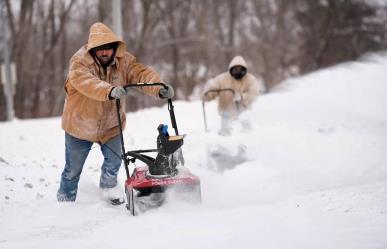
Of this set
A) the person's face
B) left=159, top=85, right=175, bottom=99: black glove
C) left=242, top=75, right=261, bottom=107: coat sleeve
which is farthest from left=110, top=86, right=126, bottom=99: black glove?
left=242, top=75, right=261, bottom=107: coat sleeve

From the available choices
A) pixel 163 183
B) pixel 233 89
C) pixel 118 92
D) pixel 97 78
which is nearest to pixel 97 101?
pixel 97 78

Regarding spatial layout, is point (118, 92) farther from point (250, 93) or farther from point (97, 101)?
point (250, 93)

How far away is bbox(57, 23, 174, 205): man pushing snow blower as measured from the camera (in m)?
5.77

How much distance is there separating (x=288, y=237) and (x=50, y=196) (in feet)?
11.2

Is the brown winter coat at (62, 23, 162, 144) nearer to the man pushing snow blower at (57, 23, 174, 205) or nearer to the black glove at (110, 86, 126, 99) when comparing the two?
the man pushing snow blower at (57, 23, 174, 205)

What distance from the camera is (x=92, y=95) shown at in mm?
5535

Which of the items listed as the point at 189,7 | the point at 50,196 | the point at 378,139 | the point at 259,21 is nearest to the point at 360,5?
the point at 189,7

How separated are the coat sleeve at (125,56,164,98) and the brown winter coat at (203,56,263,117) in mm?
4522

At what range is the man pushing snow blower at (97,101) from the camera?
5.77 metres

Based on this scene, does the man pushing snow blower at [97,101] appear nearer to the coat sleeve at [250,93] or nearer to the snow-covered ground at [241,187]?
the snow-covered ground at [241,187]

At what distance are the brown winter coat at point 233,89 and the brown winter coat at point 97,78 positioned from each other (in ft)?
15.1

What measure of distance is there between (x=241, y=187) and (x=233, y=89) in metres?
3.62

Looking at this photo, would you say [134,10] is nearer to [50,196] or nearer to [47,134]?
[47,134]

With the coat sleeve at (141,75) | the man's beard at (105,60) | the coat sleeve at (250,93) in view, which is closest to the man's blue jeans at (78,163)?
the coat sleeve at (141,75)
